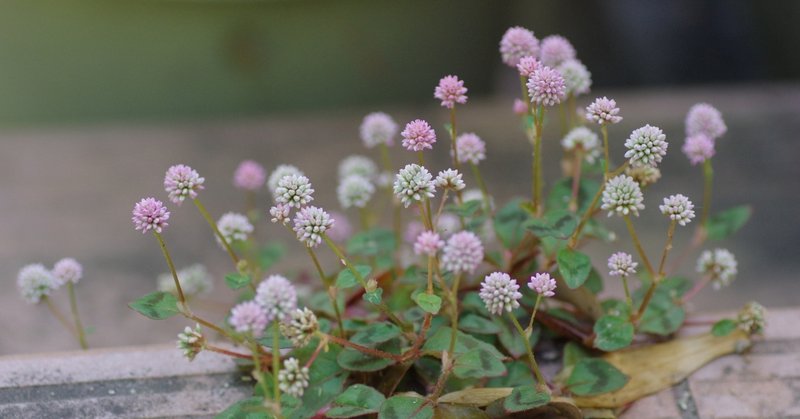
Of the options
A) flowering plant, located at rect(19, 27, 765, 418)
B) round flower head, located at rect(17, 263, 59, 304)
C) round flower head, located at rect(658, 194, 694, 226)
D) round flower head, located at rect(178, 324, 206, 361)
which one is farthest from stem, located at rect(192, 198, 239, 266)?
round flower head, located at rect(658, 194, 694, 226)

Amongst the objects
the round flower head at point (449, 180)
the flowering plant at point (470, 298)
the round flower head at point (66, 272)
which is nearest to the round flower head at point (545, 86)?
the flowering plant at point (470, 298)

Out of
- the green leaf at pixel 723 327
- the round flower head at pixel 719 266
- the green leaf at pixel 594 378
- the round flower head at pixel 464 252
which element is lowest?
the green leaf at pixel 594 378

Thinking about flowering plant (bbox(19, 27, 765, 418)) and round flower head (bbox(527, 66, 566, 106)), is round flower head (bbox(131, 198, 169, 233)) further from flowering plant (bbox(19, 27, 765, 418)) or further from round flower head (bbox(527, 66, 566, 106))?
round flower head (bbox(527, 66, 566, 106))

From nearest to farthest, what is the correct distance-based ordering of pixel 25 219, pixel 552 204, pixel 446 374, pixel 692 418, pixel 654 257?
pixel 446 374
pixel 692 418
pixel 552 204
pixel 654 257
pixel 25 219

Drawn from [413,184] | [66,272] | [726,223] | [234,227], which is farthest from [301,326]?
[726,223]

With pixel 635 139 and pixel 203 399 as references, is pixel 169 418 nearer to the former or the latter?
pixel 203 399

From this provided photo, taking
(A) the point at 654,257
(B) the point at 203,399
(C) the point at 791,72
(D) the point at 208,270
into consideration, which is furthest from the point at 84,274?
(C) the point at 791,72

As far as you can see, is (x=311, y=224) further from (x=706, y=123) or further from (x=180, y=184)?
(x=706, y=123)

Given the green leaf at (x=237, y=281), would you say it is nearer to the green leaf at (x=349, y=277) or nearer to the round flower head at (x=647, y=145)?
the green leaf at (x=349, y=277)
